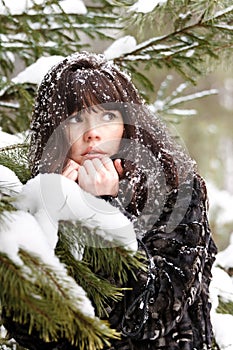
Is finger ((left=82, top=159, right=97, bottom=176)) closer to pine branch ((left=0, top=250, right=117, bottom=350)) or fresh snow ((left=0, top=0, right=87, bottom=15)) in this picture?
pine branch ((left=0, top=250, right=117, bottom=350))

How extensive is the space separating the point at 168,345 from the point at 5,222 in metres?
0.55

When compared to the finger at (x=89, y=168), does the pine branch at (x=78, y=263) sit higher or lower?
lower

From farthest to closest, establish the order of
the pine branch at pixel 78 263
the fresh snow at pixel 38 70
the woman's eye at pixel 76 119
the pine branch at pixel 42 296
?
the fresh snow at pixel 38 70 < the woman's eye at pixel 76 119 < the pine branch at pixel 78 263 < the pine branch at pixel 42 296

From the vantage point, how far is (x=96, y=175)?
1324 millimetres

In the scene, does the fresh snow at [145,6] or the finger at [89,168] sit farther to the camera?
the fresh snow at [145,6]

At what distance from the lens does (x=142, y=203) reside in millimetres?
1462

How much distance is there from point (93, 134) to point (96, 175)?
0.15 meters

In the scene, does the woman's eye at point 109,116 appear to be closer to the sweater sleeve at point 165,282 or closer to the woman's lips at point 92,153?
the woman's lips at point 92,153

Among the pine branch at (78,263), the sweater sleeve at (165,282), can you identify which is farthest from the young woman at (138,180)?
the pine branch at (78,263)

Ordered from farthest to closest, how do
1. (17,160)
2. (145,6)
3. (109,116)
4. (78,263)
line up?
A: (145,6), (17,160), (109,116), (78,263)

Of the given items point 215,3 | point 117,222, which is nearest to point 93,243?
point 117,222

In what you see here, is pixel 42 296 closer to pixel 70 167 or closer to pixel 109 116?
pixel 70 167

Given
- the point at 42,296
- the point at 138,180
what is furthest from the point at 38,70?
the point at 42,296

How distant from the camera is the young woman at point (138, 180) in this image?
4.11 feet
